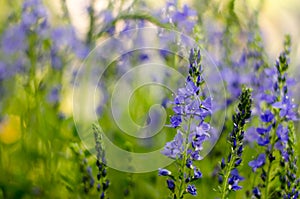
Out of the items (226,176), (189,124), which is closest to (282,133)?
(226,176)

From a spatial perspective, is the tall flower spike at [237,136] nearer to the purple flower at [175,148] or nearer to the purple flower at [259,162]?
the purple flower at [175,148]

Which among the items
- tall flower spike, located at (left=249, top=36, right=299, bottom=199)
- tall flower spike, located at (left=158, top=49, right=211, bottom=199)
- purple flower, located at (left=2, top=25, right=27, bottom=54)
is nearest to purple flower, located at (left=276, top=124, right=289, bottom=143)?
tall flower spike, located at (left=249, top=36, right=299, bottom=199)

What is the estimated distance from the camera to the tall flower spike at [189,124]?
61.3 inches

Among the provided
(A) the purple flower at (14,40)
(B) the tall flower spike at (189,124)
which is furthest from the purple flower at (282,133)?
(A) the purple flower at (14,40)

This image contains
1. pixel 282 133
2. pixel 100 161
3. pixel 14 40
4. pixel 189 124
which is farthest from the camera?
pixel 14 40

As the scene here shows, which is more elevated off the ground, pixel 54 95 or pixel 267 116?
pixel 54 95

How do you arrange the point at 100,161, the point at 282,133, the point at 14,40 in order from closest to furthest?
1. the point at 100,161
2. the point at 282,133
3. the point at 14,40

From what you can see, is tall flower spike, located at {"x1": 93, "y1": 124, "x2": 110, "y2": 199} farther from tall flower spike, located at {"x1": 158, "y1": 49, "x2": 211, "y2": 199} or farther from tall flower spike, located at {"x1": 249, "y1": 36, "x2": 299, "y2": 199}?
tall flower spike, located at {"x1": 249, "y1": 36, "x2": 299, "y2": 199}

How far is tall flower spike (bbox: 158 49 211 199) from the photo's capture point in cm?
156

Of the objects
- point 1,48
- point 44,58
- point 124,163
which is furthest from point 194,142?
point 1,48

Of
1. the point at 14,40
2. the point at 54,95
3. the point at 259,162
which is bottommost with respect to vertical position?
the point at 259,162

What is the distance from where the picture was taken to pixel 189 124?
1579 mm

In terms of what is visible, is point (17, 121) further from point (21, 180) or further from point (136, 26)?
point (136, 26)

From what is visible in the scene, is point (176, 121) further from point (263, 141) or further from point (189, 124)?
point (263, 141)
